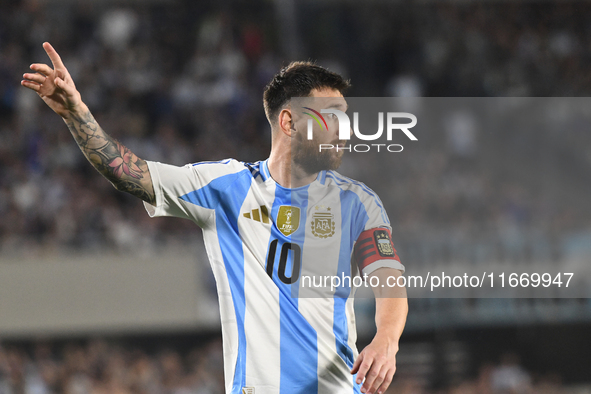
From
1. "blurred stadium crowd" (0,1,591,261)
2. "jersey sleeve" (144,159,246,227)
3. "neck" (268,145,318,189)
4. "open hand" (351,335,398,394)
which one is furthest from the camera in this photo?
"blurred stadium crowd" (0,1,591,261)

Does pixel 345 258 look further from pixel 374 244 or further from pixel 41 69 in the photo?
pixel 41 69

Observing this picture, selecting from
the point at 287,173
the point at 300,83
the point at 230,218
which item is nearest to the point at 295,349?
the point at 230,218

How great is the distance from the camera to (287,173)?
3.82 metres

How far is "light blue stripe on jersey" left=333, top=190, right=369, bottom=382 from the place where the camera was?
3537 mm

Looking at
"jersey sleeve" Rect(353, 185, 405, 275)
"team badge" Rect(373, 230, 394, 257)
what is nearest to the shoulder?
"jersey sleeve" Rect(353, 185, 405, 275)

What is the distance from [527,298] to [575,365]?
4.31 feet

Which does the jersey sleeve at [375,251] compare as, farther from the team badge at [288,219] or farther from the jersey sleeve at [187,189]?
the jersey sleeve at [187,189]

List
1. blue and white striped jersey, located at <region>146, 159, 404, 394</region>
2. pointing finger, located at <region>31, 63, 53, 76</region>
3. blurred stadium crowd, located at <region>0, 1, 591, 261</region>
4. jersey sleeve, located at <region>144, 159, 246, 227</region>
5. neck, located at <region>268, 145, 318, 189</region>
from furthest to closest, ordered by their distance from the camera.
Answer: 1. blurred stadium crowd, located at <region>0, 1, 591, 261</region>
2. neck, located at <region>268, 145, 318, 189</region>
3. jersey sleeve, located at <region>144, 159, 246, 227</region>
4. blue and white striped jersey, located at <region>146, 159, 404, 394</region>
5. pointing finger, located at <region>31, 63, 53, 76</region>

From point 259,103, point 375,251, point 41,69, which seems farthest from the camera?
point 259,103

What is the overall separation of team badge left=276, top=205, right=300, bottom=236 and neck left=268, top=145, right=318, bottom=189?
14 cm

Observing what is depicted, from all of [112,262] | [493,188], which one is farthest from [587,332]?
[112,262]

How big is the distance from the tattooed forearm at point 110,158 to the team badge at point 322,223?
0.90 meters

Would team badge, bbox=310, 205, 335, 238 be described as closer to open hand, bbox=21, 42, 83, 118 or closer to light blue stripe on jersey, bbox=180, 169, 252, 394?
light blue stripe on jersey, bbox=180, 169, 252, 394

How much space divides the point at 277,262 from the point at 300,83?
1019 millimetres
